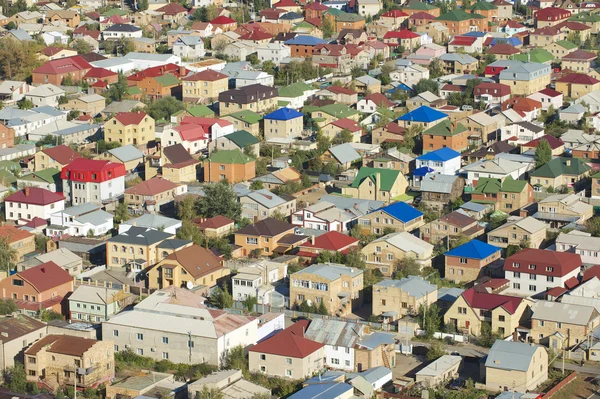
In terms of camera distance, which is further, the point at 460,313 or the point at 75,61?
the point at 75,61

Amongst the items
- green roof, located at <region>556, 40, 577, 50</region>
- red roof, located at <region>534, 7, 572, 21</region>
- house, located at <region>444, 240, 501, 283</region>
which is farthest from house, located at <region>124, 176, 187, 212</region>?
red roof, located at <region>534, 7, 572, 21</region>

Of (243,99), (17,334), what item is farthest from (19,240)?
(243,99)

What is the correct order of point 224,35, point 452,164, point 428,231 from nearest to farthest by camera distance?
point 428,231 < point 452,164 < point 224,35

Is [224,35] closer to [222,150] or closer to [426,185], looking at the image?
[222,150]

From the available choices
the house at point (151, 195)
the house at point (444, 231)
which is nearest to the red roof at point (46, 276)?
the house at point (151, 195)

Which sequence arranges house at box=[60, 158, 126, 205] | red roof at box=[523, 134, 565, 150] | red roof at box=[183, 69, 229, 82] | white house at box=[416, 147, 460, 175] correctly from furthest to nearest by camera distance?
red roof at box=[183, 69, 229, 82], red roof at box=[523, 134, 565, 150], white house at box=[416, 147, 460, 175], house at box=[60, 158, 126, 205]

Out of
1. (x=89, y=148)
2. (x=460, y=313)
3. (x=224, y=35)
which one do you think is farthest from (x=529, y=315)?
(x=224, y=35)

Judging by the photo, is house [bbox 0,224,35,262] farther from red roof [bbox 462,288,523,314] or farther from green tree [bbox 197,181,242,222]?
red roof [bbox 462,288,523,314]
